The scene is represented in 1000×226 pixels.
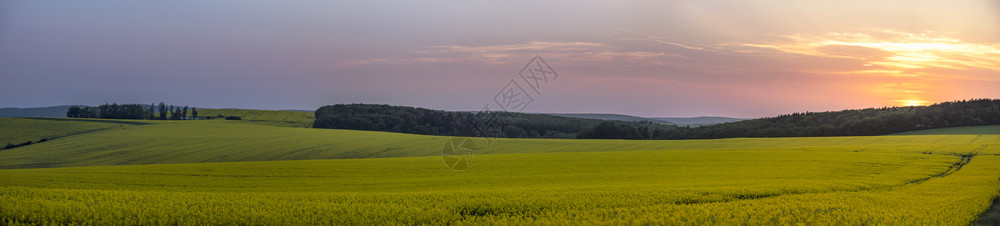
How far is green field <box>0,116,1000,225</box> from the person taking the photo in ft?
35.2

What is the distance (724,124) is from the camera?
97750mm

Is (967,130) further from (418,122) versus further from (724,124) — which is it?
(418,122)

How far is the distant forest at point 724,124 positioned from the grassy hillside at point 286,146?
22413 mm

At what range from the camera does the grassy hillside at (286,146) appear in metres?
46.9

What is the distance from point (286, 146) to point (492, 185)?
123 feet

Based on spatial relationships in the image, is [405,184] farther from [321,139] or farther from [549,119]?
[549,119]

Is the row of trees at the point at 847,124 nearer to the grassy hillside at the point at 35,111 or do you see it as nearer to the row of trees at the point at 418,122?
the row of trees at the point at 418,122

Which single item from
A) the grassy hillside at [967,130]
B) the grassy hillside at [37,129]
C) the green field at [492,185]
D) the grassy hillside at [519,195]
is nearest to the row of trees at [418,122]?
the green field at [492,185]

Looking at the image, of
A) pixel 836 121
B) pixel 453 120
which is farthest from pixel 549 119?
pixel 836 121

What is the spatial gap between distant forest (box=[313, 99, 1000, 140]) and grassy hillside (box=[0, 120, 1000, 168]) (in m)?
22.4

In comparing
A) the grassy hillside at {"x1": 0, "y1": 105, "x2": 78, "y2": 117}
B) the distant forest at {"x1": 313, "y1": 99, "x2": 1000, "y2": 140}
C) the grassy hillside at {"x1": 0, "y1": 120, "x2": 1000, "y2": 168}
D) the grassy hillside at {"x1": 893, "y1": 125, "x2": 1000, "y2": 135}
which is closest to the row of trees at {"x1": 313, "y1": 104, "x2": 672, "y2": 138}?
the distant forest at {"x1": 313, "y1": 99, "x2": 1000, "y2": 140}

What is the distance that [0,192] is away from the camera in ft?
35.4

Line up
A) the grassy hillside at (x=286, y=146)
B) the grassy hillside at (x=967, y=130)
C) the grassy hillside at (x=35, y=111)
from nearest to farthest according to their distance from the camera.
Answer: the grassy hillside at (x=286, y=146), the grassy hillside at (x=967, y=130), the grassy hillside at (x=35, y=111)

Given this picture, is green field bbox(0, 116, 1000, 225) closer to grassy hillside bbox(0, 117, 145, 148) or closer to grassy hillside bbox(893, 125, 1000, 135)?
grassy hillside bbox(0, 117, 145, 148)
